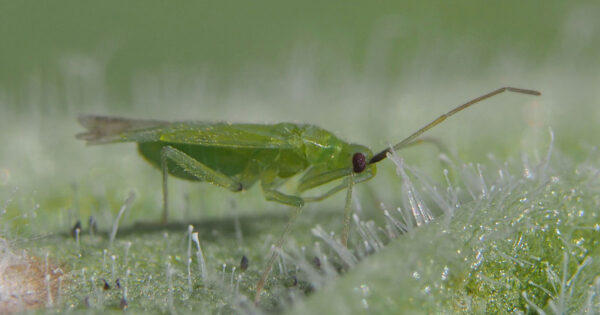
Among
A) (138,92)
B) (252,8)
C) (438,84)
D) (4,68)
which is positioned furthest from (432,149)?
(4,68)

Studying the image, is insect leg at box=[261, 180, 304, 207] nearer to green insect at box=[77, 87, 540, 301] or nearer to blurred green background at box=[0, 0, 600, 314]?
green insect at box=[77, 87, 540, 301]

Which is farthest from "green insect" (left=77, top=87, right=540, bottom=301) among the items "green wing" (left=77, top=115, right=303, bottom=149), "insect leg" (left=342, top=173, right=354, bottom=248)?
"insect leg" (left=342, top=173, right=354, bottom=248)

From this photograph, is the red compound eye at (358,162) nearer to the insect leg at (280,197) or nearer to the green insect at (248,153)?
the green insect at (248,153)

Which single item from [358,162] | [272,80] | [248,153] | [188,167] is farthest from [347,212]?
[272,80]

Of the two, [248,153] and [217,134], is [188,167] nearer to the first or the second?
[217,134]

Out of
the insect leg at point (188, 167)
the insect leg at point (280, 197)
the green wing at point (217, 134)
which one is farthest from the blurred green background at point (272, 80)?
the green wing at point (217, 134)

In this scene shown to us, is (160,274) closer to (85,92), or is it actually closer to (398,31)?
(85,92)
